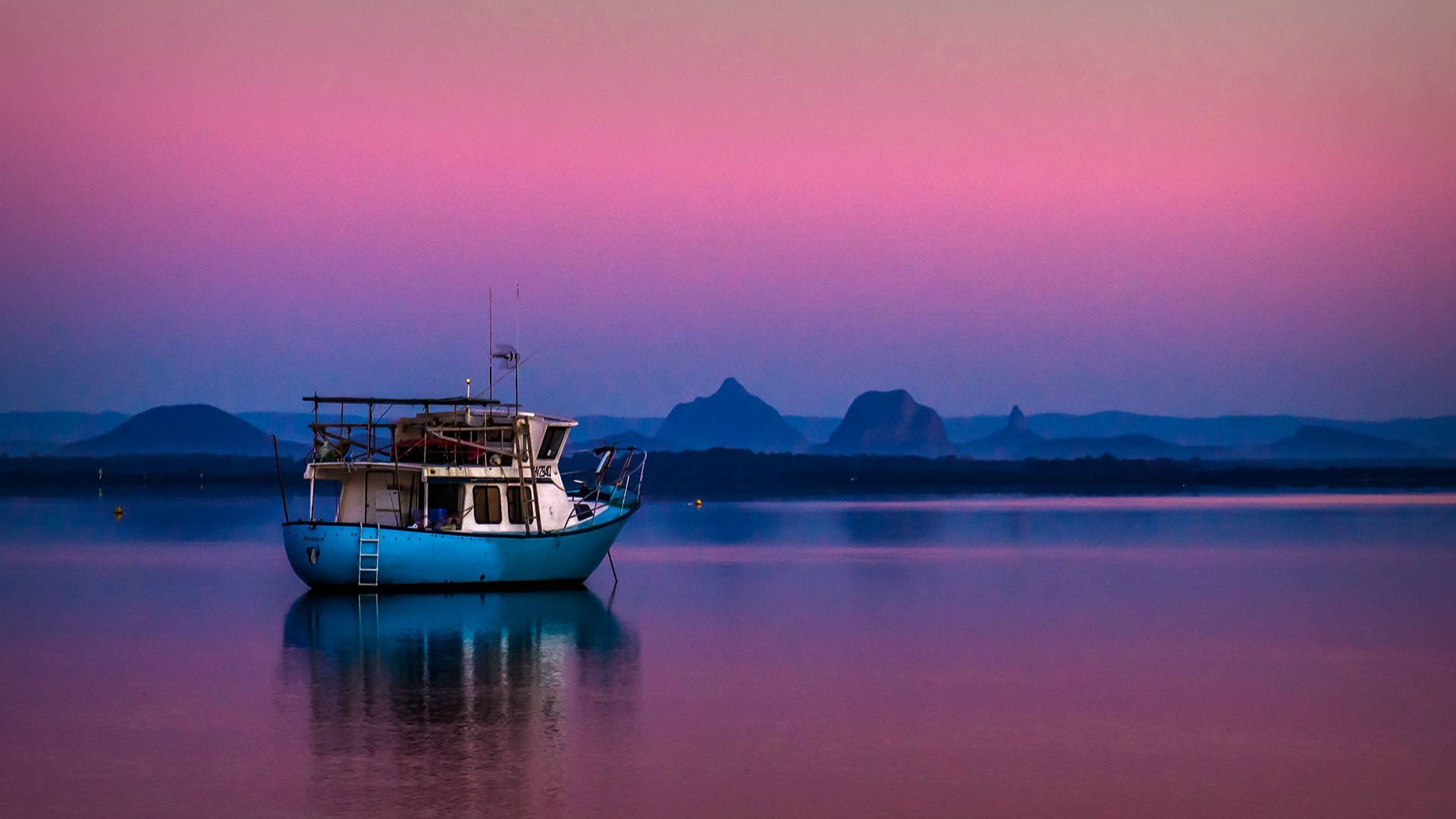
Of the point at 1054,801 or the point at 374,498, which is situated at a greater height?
the point at 374,498

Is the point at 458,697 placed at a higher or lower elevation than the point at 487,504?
lower

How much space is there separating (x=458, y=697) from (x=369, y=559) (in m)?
14.7

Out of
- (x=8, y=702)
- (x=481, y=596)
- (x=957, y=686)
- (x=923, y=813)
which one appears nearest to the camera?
(x=923, y=813)

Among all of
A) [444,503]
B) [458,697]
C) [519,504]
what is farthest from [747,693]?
[444,503]

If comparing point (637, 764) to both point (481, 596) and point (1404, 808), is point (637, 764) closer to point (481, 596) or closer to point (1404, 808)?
point (1404, 808)

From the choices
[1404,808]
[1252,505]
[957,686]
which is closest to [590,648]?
[957,686]

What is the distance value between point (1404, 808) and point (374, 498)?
93.6 feet

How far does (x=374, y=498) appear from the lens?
39.9 metres

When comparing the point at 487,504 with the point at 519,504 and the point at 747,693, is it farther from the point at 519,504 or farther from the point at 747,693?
the point at 747,693

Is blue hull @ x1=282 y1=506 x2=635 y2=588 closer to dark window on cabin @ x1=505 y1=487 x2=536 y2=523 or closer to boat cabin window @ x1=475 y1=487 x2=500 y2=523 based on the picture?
dark window on cabin @ x1=505 y1=487 x2=536 y2=523

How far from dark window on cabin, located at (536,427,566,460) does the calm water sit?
3.75m

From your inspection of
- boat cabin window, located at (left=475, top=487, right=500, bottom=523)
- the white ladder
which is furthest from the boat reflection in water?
boat cabin window, located at (left=475, top=487, right=500, bottom=523)

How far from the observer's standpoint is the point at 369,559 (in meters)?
37.6

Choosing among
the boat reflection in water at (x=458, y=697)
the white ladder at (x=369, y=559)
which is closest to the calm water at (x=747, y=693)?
the boat reflection in water at (x=458, y=697)
